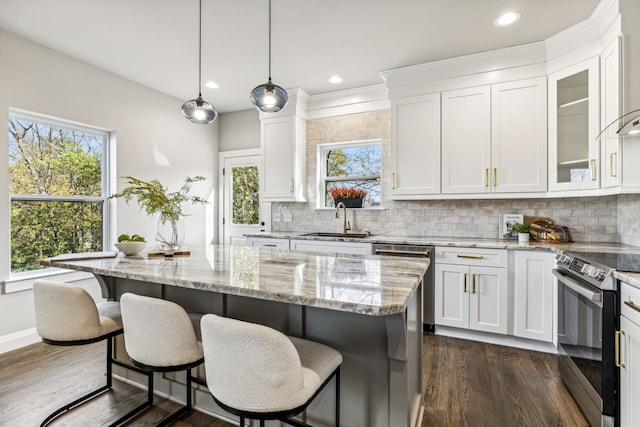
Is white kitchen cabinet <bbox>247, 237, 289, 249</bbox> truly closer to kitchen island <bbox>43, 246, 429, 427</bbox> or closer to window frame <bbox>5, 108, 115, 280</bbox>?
window frame <bbox>5, 108, 115, 280</bbox>

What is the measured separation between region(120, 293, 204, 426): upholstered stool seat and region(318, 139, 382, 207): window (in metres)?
3.02

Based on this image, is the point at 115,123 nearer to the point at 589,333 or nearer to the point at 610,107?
the point at 589,333

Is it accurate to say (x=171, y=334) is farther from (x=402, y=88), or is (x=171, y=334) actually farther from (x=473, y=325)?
(x=402, y=88)

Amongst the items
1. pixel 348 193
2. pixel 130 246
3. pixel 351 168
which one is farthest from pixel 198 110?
pixel 351 168

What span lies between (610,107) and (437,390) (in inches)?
96.8

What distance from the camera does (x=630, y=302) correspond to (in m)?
1.47

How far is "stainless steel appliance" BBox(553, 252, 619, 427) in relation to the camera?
62.4 inches

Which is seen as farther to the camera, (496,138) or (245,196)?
(245,196)

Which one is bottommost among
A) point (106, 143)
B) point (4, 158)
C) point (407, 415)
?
point (407, 415)

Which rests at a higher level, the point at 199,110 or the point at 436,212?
the point at 199,110

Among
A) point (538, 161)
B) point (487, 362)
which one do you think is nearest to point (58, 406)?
point (487, 362)

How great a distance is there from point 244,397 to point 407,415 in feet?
2.30

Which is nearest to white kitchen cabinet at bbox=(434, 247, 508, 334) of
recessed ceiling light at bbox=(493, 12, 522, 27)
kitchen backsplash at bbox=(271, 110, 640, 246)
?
kitchen backsplash at bbox=(271, 110, 640, 246)

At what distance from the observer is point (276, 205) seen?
4621 millimetres
